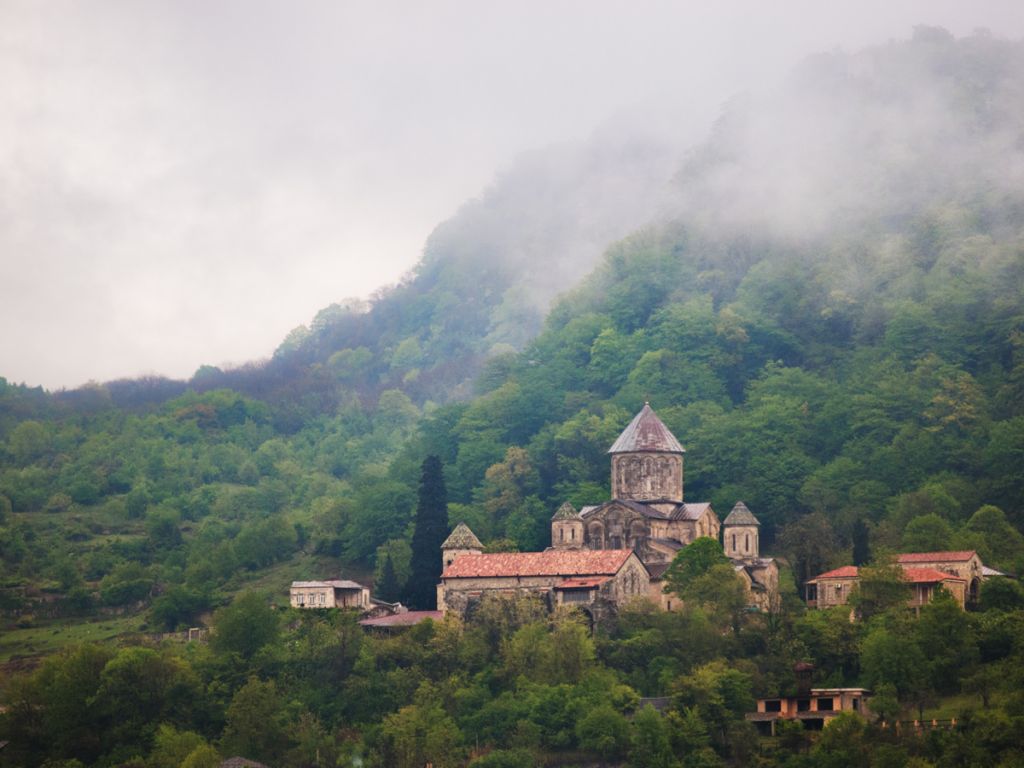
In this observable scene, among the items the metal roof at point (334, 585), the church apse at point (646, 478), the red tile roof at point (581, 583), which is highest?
the church apse at point (646, 478)

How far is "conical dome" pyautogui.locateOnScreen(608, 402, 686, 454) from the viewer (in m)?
85.1

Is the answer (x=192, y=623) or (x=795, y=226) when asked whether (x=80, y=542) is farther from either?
(x=795, y=226)

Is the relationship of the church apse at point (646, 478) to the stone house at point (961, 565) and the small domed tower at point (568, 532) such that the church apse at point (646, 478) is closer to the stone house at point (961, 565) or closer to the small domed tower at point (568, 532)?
the small domed tower at point (568, 532)

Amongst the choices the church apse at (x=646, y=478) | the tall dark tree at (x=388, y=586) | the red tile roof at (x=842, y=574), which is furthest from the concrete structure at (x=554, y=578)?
the red tile roof at (x=842, y=574)

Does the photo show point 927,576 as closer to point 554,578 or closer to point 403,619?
point 554,578

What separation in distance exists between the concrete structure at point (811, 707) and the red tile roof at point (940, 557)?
815 cm

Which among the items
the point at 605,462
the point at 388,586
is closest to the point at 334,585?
the point at 388,586

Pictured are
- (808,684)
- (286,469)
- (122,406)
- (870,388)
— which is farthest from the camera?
(122,406)

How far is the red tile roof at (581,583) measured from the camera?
75.9 metres

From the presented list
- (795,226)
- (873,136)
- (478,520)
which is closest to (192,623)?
(478,520)

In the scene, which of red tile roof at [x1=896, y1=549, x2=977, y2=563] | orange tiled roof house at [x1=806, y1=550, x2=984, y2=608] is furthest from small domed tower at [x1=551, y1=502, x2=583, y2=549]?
red tile roof at [x1=896, y1=549, x2=977, y2=563]

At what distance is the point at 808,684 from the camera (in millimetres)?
69750

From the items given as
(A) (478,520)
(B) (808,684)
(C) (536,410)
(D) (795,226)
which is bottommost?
(B) (808,684)

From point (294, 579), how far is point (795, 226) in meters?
38.1
